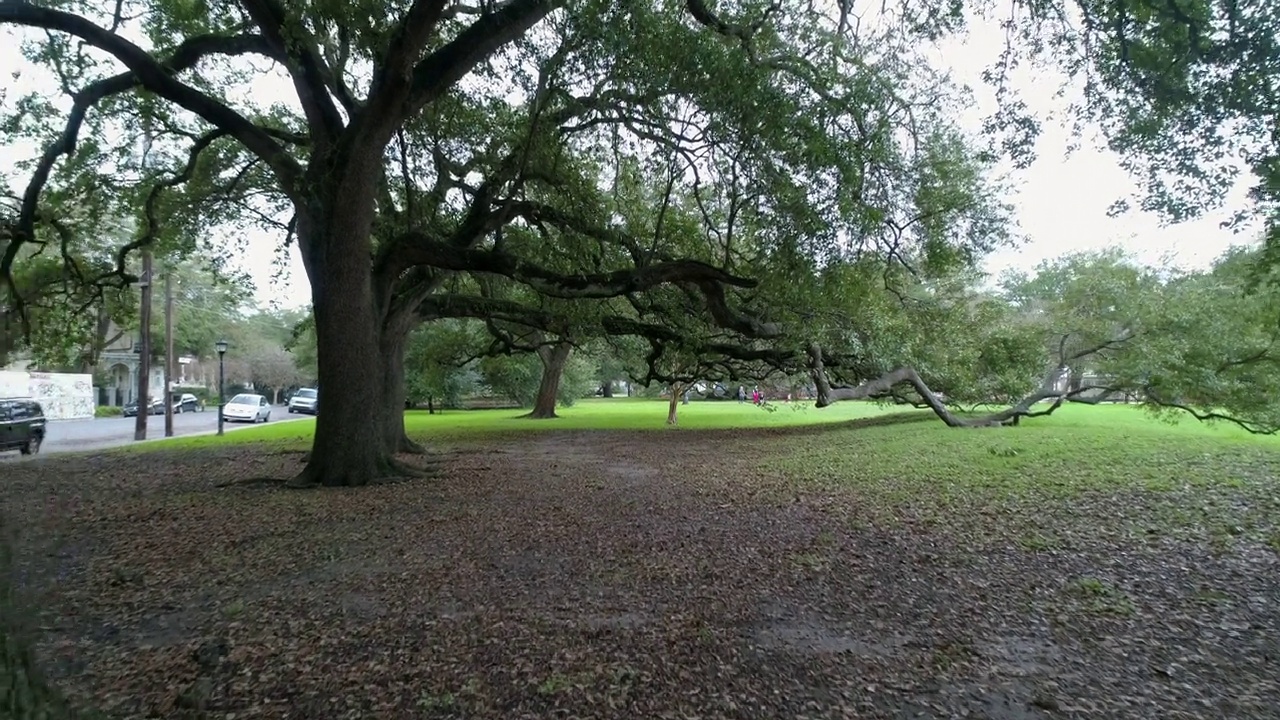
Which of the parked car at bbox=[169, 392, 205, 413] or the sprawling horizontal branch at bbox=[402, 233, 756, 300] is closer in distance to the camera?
the sprawling horizontal branch at bbox=[402, 233, 756, 300]

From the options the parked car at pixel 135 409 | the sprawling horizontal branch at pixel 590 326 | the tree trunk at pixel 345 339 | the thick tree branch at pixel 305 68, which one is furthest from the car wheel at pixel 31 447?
the parked car at pixel 135 409

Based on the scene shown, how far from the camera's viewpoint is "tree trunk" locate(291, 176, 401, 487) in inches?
390

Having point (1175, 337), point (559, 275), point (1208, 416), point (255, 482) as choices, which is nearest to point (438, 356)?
point (255, 482)

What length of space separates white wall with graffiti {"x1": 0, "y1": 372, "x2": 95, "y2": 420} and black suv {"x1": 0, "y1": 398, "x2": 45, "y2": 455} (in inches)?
407

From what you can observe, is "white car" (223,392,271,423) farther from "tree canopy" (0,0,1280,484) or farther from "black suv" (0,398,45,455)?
"tree canopy" (0,0,1280,484)

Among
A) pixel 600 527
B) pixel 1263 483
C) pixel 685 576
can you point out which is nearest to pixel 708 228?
pixel 600 527

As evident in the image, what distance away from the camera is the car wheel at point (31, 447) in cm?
1873

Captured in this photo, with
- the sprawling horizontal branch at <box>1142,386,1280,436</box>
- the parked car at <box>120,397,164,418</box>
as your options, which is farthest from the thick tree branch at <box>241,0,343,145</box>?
the parked car at <box>120,397,164,418</box>

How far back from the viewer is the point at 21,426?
18.5m

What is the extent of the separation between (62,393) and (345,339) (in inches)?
1299

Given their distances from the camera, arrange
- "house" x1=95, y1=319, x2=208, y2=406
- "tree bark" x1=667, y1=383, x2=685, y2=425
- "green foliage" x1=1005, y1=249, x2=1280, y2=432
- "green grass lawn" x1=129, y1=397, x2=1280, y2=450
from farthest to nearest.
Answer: "house" x1=95, y1=319, x2=208, y2=406
"tree bark" x1=667, y1=383, x2=685, y2=425
"green foliage" x1=1005, y1=249, x2=1280, y2=432
"green grass lawn" x1=129, y1=397, x2=1280, y2=450

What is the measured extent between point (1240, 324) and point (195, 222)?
71.6ft

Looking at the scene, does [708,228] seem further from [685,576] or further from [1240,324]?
[1240,324]

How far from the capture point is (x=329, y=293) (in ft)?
32.8
